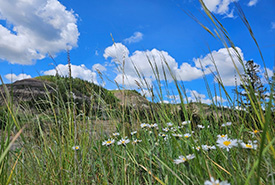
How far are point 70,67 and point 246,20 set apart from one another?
1106 mm

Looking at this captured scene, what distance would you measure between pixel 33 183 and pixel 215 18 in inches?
66.7

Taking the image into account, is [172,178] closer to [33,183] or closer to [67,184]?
[67,184]

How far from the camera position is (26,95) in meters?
7.13

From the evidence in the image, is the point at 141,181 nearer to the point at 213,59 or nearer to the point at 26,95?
the point at 213,59

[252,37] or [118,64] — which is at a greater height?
[118,64]

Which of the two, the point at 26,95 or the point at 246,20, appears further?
the point at 26,95

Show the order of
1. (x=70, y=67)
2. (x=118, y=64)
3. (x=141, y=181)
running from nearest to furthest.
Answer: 1. (x=70, y=67)
2. (x=141, y=181)
3. (x=118, y=64)

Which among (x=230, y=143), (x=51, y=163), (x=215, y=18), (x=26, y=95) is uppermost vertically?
(x=26, y=95)

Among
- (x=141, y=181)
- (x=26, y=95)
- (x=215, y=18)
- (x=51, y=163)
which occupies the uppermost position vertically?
(x=26, y=95)

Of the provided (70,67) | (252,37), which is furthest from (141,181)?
(252,37)

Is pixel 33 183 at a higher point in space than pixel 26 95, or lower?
lower

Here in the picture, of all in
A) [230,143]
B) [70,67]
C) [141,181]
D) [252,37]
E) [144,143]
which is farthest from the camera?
[144,143]

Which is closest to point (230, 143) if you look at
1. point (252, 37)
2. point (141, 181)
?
point (252, 37)

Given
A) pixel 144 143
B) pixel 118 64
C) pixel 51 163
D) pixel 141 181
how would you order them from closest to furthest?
pixel 141 181, pixel 51 163, pixel 144 143, pixel 118 64
